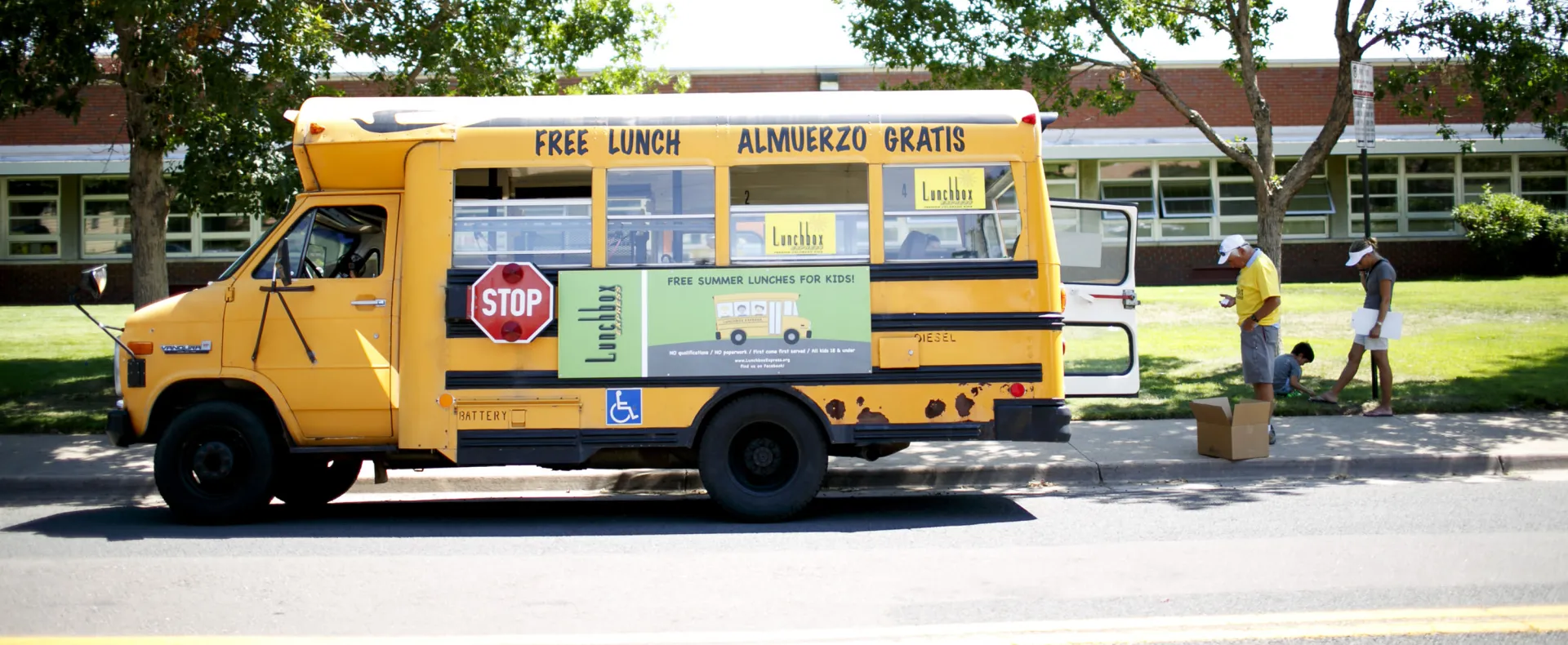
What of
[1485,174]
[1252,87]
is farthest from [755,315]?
[1485,174]

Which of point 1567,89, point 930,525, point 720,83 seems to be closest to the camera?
point 930,525

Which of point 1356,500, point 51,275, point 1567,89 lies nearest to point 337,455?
point 1356,500

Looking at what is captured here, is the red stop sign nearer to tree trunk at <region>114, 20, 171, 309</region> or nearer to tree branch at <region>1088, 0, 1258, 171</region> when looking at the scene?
tree trunk at <region>114, 20, 171, 309</region>

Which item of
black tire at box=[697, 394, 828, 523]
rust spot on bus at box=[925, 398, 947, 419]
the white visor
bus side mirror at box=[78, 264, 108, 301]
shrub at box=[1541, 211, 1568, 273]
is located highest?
shrub at box=[1541, 211, 1568, 273]

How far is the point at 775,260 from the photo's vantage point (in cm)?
784

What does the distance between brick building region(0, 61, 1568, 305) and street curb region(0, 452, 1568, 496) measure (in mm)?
17622

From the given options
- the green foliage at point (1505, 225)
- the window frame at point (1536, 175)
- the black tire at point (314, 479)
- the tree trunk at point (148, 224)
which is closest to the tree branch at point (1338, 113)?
the black tire at point (314, 479)

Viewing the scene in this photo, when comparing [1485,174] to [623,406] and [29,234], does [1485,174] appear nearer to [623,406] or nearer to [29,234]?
[623,406]

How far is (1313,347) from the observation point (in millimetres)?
16141

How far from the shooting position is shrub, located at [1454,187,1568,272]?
2506 centimetres

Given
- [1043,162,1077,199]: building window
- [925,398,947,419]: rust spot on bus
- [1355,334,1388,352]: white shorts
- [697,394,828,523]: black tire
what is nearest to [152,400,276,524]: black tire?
[697,394,828,523]: black tire

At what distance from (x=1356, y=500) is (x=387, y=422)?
645 cm

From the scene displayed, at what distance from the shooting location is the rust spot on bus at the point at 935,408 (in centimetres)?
795

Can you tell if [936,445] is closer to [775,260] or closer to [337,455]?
[775,260]
